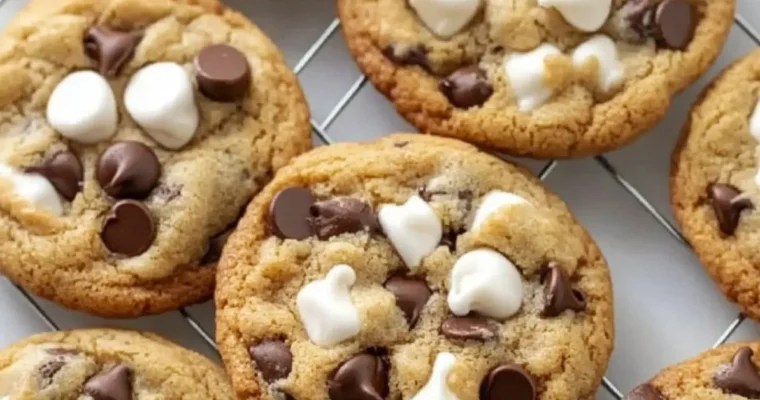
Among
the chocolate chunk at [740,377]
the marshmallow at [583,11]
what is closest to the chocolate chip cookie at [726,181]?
the chocolate chunk at [740,377]

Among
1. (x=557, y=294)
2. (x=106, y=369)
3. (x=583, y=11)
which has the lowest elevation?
(x=106, y=369)

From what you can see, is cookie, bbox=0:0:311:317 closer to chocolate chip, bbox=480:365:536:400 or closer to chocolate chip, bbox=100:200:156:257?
chocolate chip, bbox=100:200:156:257

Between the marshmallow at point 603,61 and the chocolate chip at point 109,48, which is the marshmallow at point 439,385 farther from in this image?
the chocolate chip at point 109,48

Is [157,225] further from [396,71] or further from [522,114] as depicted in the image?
[522,114]

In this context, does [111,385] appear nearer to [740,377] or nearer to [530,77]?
[530,77]

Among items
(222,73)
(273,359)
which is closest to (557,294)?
(273,359)

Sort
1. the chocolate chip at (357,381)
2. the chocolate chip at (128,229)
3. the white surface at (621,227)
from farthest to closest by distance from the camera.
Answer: the white surface at (621,227), the chocolate chip at (128,229), the chocolate chip at (357,381)

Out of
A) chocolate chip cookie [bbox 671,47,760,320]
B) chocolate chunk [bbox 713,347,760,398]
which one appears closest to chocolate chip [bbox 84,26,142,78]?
chocolate chip cookie [bbox 671,47,760,320]
